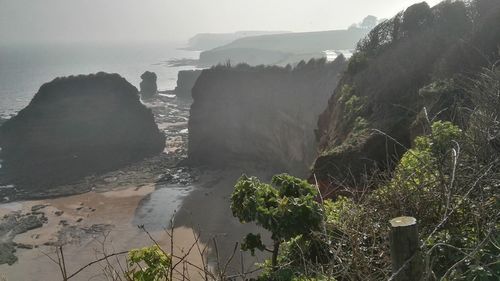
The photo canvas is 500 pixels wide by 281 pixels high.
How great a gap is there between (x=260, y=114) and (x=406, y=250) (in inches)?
1751

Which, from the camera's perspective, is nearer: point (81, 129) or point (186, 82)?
point (81, 129)

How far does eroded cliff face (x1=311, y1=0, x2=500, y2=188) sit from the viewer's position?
17.2 m

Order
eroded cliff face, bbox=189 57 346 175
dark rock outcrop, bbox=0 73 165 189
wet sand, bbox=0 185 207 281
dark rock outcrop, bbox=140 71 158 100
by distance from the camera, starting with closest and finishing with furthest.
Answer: wet sand, bbox=0 185 207 281 < eroded cliff face, bbox=189 57 346 175 < dark rock outcrop, bbox=0 73 165 189 < dark rock outcrop, bbox=140 71 158 100

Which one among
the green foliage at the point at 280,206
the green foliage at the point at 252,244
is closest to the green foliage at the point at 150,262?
the green foliage at the point at 280,206

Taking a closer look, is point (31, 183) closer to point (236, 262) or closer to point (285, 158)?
point (285, 158)

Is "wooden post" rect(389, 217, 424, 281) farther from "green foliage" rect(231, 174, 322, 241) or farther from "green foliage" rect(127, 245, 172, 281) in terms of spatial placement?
"green foliage" rect(231, 174, 322, 241)

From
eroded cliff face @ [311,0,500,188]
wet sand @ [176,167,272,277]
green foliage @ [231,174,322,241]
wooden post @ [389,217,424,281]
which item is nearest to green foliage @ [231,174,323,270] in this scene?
green foliage @ [231,174,322,241]

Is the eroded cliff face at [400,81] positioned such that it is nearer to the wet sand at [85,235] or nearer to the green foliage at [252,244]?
the green foliage at [252,244]

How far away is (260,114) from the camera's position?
1895 inches

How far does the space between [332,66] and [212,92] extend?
629 inches

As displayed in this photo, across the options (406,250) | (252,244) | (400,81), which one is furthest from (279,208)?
(400,81)

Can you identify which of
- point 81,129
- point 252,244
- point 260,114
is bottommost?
point 81,129

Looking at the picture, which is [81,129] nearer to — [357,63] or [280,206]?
[357,63]

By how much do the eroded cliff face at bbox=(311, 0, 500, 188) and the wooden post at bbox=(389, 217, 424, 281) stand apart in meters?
10.6
